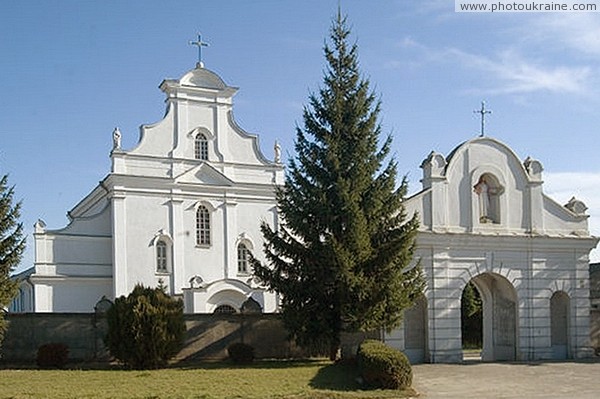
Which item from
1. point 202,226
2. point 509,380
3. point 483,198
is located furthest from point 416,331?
point 202,226

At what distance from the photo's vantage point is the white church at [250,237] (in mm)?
32000

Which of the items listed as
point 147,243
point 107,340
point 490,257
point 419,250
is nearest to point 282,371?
point 107,340

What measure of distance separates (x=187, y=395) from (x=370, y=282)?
9.03 meters

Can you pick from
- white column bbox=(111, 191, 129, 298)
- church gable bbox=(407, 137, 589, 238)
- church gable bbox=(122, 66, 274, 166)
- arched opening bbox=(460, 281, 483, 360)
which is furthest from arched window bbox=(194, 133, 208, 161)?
arched opening bbox=(460, 281, 483, 360)

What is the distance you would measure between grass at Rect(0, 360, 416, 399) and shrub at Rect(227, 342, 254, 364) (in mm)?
2104

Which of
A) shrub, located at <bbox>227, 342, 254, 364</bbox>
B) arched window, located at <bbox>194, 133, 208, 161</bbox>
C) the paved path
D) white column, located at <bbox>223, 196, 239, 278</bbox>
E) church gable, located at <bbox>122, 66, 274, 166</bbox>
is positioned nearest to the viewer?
the paved path

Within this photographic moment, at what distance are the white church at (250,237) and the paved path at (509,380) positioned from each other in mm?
2099

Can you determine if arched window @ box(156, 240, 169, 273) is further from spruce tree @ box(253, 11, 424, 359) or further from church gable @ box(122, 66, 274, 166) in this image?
spruce tree @ box(253, 11, 424, 359)

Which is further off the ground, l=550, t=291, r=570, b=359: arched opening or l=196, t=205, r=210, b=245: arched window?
l=196, t=205, r=210, b=245: arched window

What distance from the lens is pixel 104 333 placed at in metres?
29.2

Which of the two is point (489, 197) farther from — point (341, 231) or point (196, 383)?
point (196, 383)

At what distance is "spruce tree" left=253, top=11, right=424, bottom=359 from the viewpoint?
27281 millimetres

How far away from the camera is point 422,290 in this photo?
2883 centimetres

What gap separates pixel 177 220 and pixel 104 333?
16.8m
